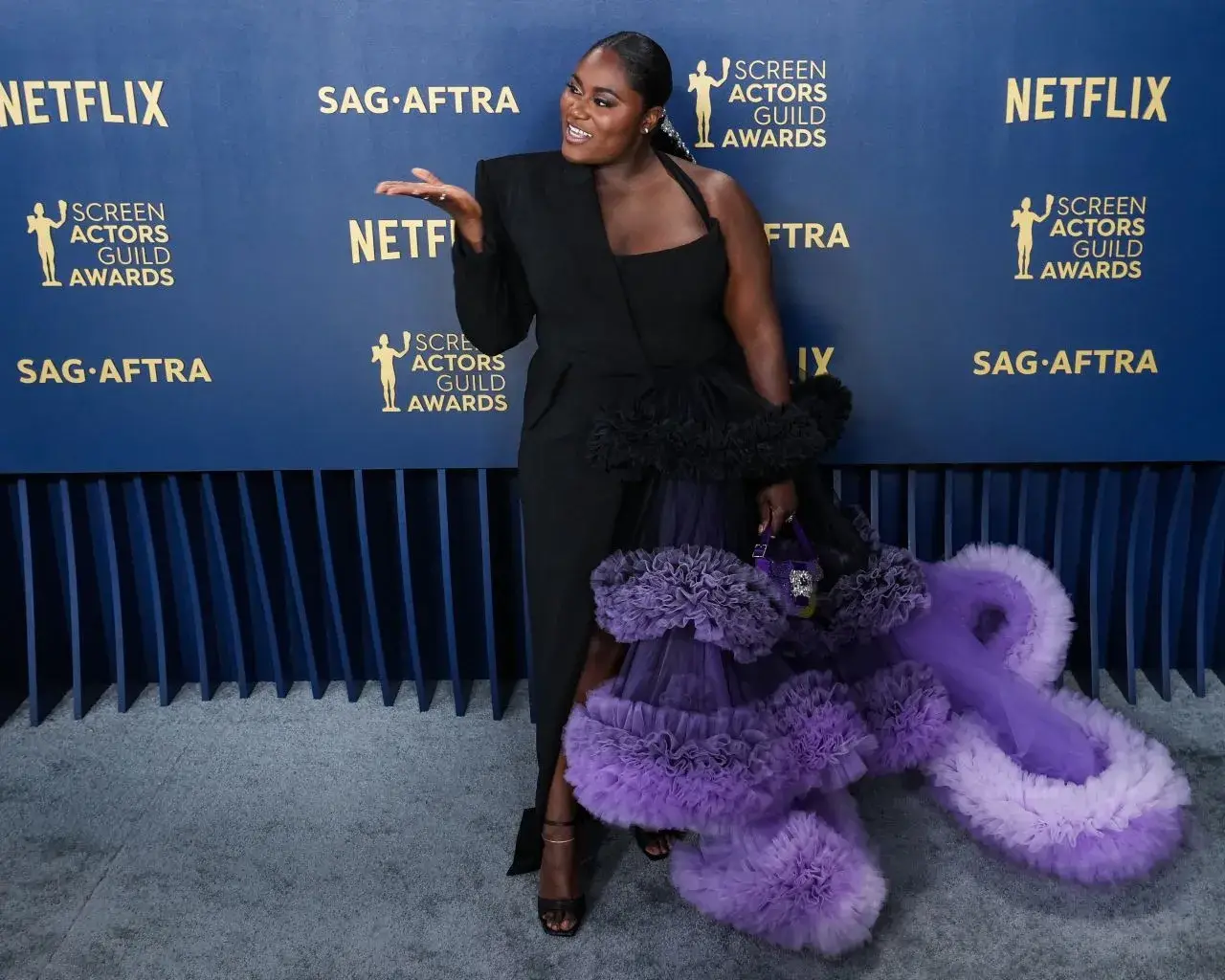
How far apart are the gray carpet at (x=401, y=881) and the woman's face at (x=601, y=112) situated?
1498 mm

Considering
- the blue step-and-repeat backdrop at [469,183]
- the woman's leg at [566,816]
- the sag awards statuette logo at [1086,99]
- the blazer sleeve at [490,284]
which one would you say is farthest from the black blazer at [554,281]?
the sag awards statuette logo at [1086,99]

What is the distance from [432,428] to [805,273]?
1017 mm

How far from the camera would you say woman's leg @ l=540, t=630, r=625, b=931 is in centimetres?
235

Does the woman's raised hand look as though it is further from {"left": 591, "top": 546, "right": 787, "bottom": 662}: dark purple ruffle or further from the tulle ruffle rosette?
the tulle ruffle rosette

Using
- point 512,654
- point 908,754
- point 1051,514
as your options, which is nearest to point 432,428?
point 512,654

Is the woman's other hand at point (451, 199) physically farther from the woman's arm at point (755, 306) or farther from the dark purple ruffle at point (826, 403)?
the dark purple ruffle at point (826, 403)

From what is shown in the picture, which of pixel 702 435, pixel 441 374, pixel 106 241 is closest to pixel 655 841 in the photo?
pixel 702 435

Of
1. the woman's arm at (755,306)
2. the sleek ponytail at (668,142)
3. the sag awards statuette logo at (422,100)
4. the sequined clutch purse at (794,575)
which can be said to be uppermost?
the sag awards statuette logo at (422,100)

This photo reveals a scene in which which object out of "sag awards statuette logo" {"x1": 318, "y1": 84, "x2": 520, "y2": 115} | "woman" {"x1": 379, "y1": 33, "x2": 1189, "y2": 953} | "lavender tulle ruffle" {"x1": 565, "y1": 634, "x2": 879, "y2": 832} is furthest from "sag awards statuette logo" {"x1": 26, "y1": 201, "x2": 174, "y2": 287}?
"lavender tulle ruffle" {"x1": 565, "y1": 634, "x2": 879, "y2": 832}

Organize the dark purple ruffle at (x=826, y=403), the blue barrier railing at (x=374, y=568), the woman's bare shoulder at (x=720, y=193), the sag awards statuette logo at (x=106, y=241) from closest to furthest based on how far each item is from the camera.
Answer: the woman's bare shoulder at (x=720, y=193) → the dark purple ruffle at (x=826, y=403) → the sag awards statuette logo at (x=106, y=241) → the blue barrier railing at (x=374, y=568)

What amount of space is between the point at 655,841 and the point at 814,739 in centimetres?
57

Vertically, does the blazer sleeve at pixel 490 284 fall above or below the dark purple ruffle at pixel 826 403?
above

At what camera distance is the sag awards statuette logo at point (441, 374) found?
2926 mm

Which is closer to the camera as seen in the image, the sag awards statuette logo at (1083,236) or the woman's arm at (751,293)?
the woman's arm at (751,293)
